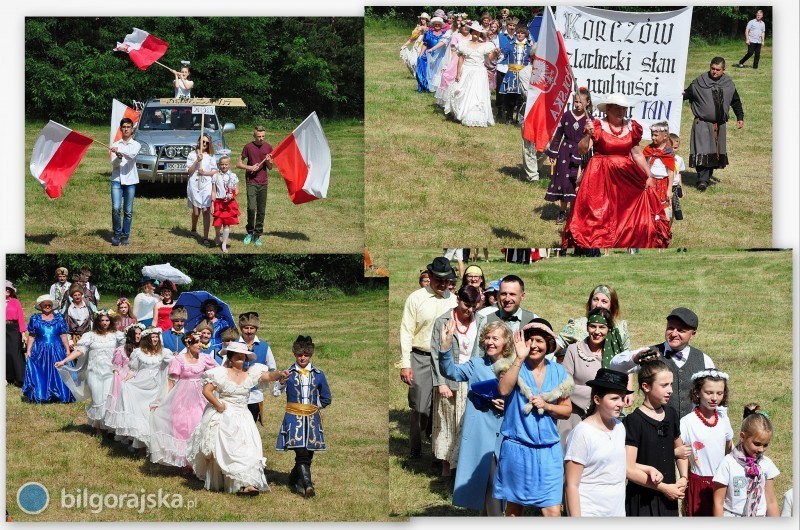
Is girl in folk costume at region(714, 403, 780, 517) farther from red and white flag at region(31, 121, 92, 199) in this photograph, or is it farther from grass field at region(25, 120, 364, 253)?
red and white flag at region(31, 121, 92, 199)

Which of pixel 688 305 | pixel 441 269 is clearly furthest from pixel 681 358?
pixel 688 305

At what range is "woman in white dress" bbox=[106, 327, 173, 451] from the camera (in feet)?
44.6

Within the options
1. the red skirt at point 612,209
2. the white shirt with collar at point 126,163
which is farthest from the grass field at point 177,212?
the red skirt at point 612,209

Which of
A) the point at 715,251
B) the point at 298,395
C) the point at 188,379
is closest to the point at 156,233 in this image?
the point at 188,379

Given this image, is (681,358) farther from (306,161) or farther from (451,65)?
(451,65)

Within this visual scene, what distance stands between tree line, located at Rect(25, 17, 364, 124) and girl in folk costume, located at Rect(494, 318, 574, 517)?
22.0ft

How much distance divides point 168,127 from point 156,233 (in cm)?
196

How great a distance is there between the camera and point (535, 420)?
9.97 metres

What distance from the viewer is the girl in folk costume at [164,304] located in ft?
47.0

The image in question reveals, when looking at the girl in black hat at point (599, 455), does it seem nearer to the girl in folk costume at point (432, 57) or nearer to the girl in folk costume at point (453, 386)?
the girl in folk costume at point (453, 386)

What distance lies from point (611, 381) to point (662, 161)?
20.5 ft

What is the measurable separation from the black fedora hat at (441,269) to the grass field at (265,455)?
2090mm

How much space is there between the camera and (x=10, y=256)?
1454 centimetres

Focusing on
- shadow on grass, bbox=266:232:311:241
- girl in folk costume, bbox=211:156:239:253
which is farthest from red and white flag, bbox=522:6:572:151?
girl in folk costume, bbox=211:156:239:253
